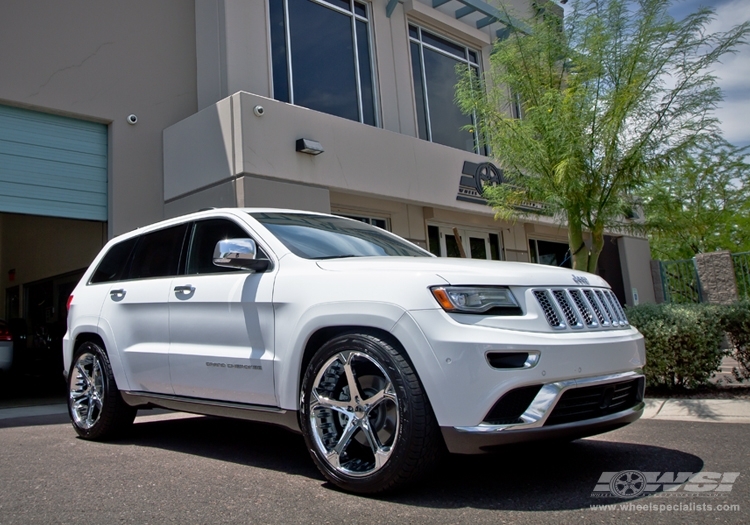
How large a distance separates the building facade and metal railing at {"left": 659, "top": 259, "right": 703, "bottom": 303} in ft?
15.5

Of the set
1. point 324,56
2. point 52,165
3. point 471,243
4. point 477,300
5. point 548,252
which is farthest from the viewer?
point 548,252

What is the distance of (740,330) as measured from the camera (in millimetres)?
7438

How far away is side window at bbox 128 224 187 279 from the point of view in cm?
507

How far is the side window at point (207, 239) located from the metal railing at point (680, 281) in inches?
537

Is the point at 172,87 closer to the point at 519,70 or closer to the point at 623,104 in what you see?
the point at 519,70

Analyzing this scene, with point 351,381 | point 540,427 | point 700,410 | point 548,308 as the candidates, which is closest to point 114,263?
point 351,381

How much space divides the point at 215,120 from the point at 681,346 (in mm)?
7295

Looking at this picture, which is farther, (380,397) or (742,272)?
(742,272)

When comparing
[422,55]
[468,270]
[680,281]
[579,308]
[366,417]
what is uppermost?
[422,55]

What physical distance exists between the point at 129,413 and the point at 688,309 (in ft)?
19.4

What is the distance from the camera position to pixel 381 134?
39.7ft

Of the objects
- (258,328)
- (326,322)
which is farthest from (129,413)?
(326,322)

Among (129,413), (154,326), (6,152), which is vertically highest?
(6,152)

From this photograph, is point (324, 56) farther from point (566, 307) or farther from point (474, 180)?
point (566, 307)
